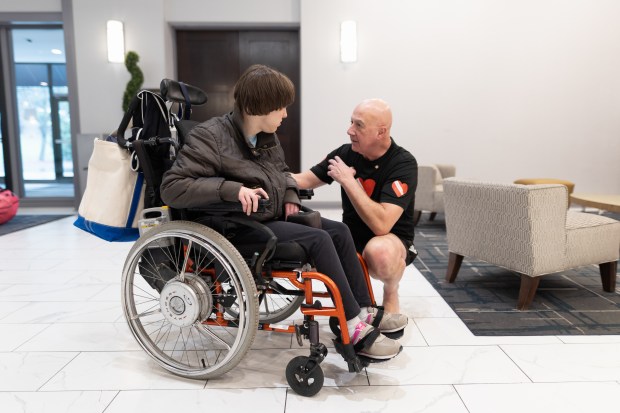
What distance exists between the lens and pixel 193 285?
4.71ft

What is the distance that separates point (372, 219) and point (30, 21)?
18.2ft

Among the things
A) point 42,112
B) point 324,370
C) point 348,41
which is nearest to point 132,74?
point 42,112

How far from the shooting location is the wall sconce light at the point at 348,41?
4980 mm

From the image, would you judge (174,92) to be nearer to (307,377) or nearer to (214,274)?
(214,274)

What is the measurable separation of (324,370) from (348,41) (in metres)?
4.26

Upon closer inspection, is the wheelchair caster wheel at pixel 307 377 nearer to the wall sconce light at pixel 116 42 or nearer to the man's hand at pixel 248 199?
the man's hand at pixel 248 199

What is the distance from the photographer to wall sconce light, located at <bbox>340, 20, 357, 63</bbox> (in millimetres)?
4980

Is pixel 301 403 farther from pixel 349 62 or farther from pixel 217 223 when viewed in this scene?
pixel 349 62

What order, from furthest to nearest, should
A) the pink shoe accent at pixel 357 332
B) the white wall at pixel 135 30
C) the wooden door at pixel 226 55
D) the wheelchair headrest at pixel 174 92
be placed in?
1. the wooden door at pixel 226 55
2. the white wall at pixel 135 30
3. the wheelchair headrest at pixel 174 92
4. the pink shoe accent at pixel 357 332

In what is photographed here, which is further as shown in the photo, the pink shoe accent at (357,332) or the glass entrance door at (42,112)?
the glass entrance door at (42,112)

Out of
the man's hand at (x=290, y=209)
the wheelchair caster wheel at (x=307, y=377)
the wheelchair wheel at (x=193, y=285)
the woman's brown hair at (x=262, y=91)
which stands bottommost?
the wheelchair caster wheel at (x=307, y=377)

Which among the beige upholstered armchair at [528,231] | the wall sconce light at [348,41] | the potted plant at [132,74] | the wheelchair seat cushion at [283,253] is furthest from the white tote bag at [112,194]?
the wall sconce light at [348,41]

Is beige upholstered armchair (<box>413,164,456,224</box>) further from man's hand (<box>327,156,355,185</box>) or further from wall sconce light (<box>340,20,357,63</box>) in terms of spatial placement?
man's hand (<box>327,156,355,185</box>)

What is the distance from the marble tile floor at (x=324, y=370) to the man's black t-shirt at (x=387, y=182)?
457 mm
